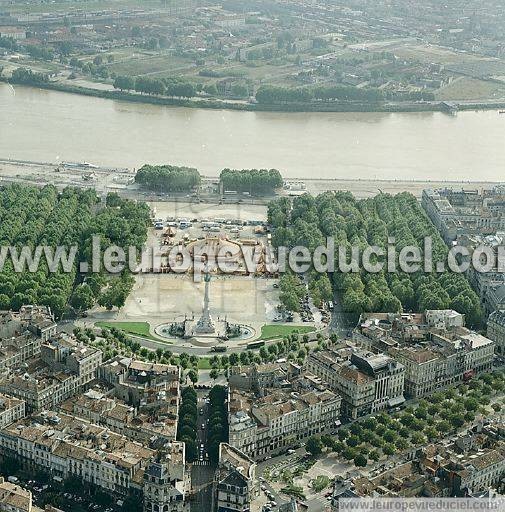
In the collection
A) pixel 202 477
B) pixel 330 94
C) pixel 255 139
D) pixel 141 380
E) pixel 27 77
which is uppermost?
pixel 27 77

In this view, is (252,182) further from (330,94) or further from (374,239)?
(330,94)

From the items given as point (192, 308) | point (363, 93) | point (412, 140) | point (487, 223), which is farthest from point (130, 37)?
point (192, 308)

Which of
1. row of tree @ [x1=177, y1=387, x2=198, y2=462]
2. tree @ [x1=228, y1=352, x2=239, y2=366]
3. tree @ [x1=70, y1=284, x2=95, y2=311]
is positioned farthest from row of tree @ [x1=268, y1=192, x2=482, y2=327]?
row of tree @ [x1=177, y1=387, x2=198, y2=462]

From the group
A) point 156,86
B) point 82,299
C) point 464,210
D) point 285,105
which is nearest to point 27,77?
point 156,86

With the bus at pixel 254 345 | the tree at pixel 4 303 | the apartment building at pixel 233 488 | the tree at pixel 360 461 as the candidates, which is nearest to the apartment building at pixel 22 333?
the tree at pixel 4 303

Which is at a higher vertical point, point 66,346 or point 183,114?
point 183,114

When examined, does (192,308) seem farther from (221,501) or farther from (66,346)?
(221,501)

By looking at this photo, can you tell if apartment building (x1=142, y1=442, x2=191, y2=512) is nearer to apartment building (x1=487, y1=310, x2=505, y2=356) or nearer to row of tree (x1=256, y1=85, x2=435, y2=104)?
apartment building (x1=487, y1=310, x2=505, y2=356)
